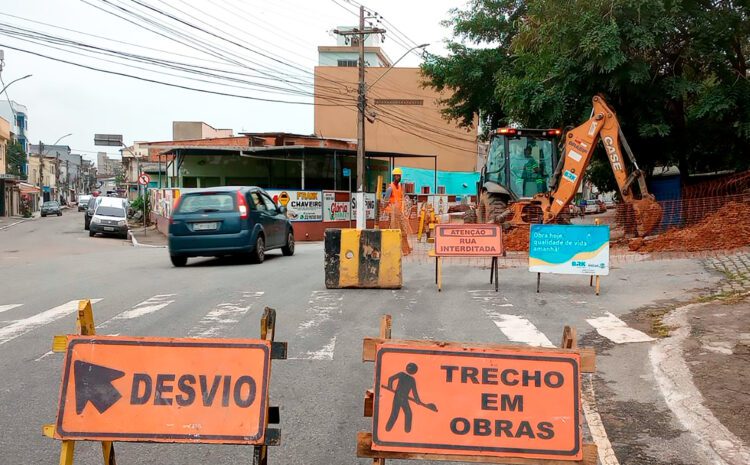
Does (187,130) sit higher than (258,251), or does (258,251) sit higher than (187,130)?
(187,130)

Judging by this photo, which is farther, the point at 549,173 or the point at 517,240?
the point at 549,173

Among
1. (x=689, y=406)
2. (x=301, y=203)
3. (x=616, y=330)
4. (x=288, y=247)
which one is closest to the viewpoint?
(x=689, y=406)

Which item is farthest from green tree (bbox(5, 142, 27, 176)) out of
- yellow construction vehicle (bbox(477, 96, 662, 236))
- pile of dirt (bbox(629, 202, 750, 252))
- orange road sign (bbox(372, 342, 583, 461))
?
orange road sign (bbox(372, 342, 583, 461))

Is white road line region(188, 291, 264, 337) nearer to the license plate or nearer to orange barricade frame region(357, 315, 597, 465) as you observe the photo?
orange barricade frame region(357, 315, 597, 465)

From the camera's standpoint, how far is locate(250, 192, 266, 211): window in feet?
51.2

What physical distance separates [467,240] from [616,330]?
3.94 meters

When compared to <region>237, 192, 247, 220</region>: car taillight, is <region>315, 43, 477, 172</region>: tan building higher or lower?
higher

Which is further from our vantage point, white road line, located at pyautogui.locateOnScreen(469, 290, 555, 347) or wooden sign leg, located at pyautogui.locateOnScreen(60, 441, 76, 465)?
white road line, located at pyautogui.locateOnScreen(469, 290, 555, 347)

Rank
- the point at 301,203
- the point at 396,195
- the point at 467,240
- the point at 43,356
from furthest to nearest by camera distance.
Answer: the point at 301,203 < the point at 396,195 < the point at 467,240 < the point at 43,356

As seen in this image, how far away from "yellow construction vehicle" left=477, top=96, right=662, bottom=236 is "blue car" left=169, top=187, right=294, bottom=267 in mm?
7073

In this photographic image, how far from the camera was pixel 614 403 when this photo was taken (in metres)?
5.40

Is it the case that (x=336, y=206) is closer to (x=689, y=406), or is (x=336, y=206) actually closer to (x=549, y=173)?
(x=549, y=173)

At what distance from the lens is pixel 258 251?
50.7ft

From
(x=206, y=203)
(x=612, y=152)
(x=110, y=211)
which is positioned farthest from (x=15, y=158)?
(x=612, y=152)
